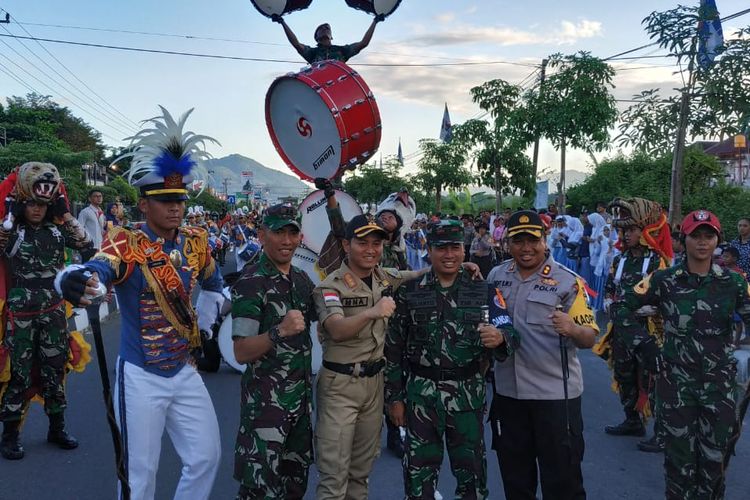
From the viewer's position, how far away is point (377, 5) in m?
5.91

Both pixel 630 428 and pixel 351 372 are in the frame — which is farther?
pixel 630 428

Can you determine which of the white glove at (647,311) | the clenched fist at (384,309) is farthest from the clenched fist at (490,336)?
the white glove at (647,311)

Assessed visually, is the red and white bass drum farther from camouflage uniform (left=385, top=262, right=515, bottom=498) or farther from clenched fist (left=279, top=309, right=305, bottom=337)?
clenched fist (left=279, top=309, right=305, bottom=337)

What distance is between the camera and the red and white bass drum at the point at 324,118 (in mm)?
5047

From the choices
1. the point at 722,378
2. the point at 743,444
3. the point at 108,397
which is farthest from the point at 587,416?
the point at 108,397

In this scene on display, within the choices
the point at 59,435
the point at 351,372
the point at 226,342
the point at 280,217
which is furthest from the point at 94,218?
the point at 351,372

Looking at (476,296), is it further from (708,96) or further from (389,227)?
(708,96)

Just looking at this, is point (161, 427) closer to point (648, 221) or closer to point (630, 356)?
point (630, 356)

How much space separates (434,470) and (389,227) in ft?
8.21

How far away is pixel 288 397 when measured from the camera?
11.0 ft

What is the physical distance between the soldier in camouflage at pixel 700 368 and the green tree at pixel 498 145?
15.1 metres

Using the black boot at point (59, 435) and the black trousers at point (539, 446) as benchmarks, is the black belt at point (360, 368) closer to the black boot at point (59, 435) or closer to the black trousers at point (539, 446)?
the black trousers at point (539, 446)

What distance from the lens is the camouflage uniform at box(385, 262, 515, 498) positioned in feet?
11.2

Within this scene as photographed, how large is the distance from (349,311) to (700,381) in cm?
210
